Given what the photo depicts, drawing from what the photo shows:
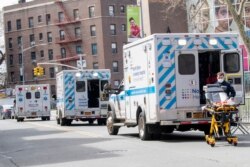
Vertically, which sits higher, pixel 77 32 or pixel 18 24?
pixel 18 24

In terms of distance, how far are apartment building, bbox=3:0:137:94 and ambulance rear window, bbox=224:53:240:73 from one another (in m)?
64.7

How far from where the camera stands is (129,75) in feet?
64.2

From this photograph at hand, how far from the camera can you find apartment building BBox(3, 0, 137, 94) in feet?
282

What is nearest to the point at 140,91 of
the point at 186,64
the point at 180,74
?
the point at 180,74

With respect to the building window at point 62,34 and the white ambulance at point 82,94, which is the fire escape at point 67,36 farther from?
the white ambulance at point 82,94

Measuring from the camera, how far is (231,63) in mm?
17641

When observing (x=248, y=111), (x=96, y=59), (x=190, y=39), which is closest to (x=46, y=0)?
(x=96, y=59)

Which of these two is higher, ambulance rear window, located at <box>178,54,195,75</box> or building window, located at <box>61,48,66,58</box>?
A: building window, located at <box>61,48,66,58</box>

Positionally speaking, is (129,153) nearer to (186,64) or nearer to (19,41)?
(186,64)

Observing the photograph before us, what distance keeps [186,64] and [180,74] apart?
1.09ft

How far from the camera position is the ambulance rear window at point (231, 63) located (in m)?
17.6

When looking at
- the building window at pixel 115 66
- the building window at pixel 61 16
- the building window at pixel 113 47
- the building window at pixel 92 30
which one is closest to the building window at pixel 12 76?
the building window at pixel 61 16

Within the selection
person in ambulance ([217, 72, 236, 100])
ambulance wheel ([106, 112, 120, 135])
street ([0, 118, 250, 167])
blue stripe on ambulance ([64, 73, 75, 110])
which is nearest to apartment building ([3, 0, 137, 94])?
blue stripe on ambulance ([64, 73, 75, 110])

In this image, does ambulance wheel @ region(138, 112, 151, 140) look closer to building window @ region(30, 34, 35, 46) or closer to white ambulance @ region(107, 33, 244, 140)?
white ambulance @ region(107, 33, 244, 140)
